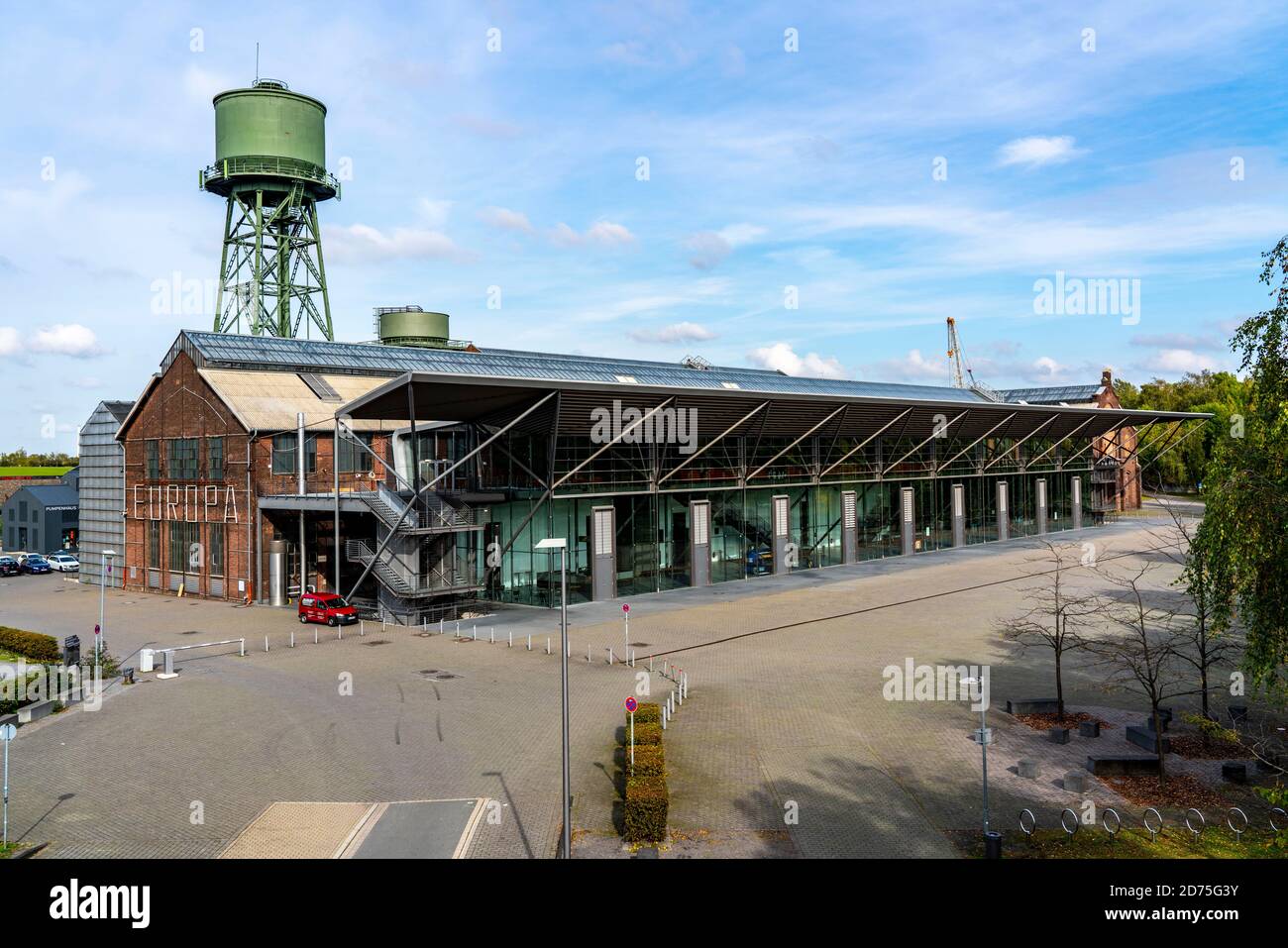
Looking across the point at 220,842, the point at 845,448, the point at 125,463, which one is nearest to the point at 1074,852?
the point at 220,842

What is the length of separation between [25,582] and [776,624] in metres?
55.2

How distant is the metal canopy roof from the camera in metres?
36.8

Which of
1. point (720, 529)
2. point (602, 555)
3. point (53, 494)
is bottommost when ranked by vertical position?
point (602, 555)

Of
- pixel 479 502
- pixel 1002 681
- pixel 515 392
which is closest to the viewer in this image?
Result: pixel 1002 681

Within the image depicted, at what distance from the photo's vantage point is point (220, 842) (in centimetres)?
1669

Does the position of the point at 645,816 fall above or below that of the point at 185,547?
below

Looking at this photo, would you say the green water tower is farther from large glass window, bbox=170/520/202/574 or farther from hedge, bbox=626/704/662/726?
hedge, bbox=626/704/662/726

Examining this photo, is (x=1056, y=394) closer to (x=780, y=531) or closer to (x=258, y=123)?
(x=780, y=531)

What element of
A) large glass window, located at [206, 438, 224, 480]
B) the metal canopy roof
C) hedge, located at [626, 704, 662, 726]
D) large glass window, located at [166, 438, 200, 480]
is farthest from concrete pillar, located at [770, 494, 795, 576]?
large glass window, located at [166, 438, 200, 480]

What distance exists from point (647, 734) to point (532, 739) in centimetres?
370

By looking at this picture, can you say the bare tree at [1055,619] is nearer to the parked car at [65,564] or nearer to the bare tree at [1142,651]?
the bare tree at [1142,651]

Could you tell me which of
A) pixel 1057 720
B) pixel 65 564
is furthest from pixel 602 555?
pixel 65 564

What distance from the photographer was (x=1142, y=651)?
2562 centimetres

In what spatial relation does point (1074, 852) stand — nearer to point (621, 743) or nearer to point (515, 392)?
point (621, 743)
